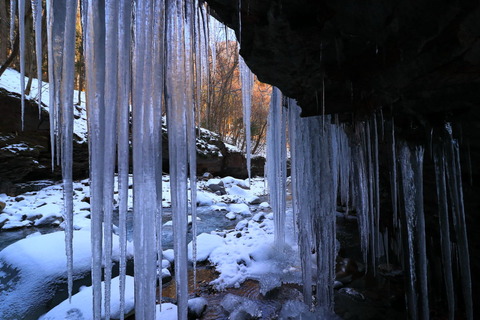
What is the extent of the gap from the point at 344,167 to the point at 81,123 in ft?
33.3

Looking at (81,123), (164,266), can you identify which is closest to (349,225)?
(164,266)

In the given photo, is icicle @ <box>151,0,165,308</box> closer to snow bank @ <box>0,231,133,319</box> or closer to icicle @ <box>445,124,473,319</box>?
snow bank @ <box>0,231,133,319</box>

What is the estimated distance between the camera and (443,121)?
197 centimetres

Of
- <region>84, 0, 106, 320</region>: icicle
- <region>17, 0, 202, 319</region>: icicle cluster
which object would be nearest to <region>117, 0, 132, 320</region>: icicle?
<region>17, 0, 202, 319</region>: icicle cluster

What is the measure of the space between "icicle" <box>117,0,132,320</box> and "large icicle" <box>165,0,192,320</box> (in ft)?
1.03

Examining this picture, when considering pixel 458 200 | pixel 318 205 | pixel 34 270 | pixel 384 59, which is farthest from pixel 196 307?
pixel 384 59

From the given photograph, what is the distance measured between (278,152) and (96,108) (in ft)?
9.35

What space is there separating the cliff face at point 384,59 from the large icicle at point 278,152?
1.26 m

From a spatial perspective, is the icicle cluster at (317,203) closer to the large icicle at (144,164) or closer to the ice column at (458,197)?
the ice column at (458,197)

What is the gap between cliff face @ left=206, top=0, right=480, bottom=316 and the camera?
1400mm

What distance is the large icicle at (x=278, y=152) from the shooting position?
12.1 ft

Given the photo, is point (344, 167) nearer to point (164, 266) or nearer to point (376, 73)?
point (376, 73)

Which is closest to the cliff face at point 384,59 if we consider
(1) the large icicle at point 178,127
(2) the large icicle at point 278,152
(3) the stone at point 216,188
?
(1) the large icicle at point 178,127

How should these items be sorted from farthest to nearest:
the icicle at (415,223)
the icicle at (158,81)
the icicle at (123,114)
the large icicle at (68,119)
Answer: the icicle at (415,223)
the icicle at (158,81)
the icicle at (123,114)
the large icicle at (68,119)
